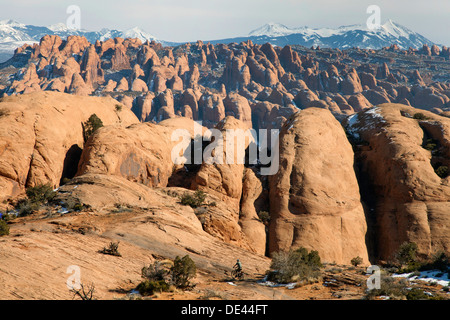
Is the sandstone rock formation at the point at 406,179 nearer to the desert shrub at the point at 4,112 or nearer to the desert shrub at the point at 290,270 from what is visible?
the desert shrub at the point at 290,270

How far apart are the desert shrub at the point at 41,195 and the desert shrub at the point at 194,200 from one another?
12387 mm

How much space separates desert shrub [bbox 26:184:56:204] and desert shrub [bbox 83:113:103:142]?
16.6 metres

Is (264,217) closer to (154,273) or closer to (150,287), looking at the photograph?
(154,273)

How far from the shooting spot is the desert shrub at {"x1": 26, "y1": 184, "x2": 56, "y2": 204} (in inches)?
1336

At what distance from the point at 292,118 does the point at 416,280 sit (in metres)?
34.1

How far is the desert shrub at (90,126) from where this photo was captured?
51875mm

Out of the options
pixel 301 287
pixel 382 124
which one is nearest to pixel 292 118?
pixel 382 124

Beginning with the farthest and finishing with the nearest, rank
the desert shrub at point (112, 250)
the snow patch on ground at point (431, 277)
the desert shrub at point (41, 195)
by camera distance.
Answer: the desert shrub at point (41, 195), the snow patch on ground at point (431, 277), the desert shrub at point (112, 250)

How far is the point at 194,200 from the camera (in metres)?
40.7

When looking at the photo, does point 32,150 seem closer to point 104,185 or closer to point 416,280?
point 104,185

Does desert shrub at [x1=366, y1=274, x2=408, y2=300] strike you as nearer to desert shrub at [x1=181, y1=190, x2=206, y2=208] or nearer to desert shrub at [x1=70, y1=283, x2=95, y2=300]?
desert shrub at [x1=70, y1=283, x2=95, y2=300]

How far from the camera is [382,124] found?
57438 millimetres

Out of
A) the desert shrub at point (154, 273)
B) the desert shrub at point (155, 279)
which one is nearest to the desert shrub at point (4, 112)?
the desert shrub at point (155, 279)

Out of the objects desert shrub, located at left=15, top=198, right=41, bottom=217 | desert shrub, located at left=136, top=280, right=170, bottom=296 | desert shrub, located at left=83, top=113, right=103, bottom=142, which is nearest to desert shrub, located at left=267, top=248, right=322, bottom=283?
desert shrub, located at left=136, top=280, right=170, bottom=296
